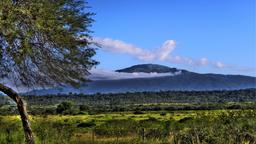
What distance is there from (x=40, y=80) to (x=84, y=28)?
95.3 inches

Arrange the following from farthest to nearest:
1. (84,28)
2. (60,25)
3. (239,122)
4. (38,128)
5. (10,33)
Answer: (239,122) → (38,128) → (84,28) → (60,25) → (10,33)

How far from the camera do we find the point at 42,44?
18.7 meters

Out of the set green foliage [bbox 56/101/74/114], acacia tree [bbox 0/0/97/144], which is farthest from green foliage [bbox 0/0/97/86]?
green foliage [bbox 56/101/74/114]

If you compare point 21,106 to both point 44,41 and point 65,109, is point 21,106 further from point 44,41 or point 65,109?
point 65,109

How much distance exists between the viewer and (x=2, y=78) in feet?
64.7

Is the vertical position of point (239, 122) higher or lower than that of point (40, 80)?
lower

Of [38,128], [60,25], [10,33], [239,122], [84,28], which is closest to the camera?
[10,33]

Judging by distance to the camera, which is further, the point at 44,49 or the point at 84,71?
the point at 84,71

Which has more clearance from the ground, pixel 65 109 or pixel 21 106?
pixel 21 106

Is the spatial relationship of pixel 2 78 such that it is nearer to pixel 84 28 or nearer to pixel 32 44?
pixel 32 44

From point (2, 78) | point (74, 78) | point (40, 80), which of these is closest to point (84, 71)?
point (74, 78)

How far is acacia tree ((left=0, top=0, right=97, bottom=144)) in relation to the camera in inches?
678

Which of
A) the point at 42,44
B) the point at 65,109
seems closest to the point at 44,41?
the point at 42,44

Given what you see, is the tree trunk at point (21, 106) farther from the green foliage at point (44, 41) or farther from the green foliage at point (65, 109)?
the green foliage at point (65, 109)
